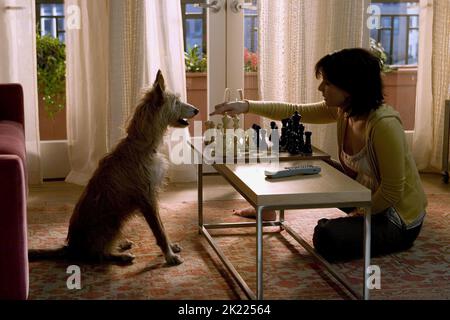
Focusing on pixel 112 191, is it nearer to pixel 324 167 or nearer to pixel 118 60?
pixel 324 167

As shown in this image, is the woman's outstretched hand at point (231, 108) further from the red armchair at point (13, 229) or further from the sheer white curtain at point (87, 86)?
the sheer white curtain at point (87, 86)

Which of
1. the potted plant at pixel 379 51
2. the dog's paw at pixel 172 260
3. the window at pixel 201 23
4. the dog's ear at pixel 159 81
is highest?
the window at pixel 201 23

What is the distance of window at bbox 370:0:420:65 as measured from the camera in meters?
4.74

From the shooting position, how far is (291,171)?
263 centimetres

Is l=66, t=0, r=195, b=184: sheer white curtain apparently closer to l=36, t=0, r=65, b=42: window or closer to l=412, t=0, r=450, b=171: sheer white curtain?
l=36, t=0, r=65, b=42: window

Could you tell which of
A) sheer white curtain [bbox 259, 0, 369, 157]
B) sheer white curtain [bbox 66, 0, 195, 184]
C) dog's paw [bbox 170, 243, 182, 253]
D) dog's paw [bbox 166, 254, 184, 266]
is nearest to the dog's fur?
dog's paw [bbox 166, 254, 184, 266]

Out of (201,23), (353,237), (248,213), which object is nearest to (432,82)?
(201,23)

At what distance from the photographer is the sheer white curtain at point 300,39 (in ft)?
14.3

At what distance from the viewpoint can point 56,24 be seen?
4.42 m

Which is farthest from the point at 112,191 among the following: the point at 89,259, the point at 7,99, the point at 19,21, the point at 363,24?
the point at 363,24

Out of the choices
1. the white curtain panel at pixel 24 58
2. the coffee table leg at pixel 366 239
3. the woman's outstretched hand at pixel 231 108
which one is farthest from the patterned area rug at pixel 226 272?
the white curtain panel at pixel 24 58

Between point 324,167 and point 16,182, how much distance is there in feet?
3.72

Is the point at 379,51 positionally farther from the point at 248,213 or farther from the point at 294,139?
the point at 294,139

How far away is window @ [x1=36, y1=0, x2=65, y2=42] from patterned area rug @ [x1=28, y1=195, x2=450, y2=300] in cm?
132
